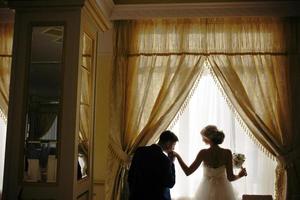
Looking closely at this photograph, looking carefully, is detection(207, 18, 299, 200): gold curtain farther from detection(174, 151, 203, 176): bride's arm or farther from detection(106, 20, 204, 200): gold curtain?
detection(174, 151, 203, 176): bride's arm

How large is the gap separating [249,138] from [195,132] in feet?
1.77

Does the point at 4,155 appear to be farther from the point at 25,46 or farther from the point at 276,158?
the point at 276,158

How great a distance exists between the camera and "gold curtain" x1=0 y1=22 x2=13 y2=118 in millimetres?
2141

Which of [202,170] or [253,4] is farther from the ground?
[253,4]

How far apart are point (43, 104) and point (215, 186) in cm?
166

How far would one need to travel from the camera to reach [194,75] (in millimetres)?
3244

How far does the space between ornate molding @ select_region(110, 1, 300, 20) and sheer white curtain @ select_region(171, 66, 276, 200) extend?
655 millimetres

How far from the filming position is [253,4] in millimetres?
3193

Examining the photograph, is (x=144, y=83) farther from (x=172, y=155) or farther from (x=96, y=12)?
(x=96, y=12)

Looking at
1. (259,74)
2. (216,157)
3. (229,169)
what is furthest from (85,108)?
(259,74)

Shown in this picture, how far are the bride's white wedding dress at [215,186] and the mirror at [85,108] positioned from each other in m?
1.09

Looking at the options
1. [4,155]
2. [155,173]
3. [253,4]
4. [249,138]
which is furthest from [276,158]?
[4,155]

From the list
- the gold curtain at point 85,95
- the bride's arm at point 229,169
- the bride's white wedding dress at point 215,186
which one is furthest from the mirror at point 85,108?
the bride's arm at point 229,169

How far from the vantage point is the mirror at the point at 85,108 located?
242cm
